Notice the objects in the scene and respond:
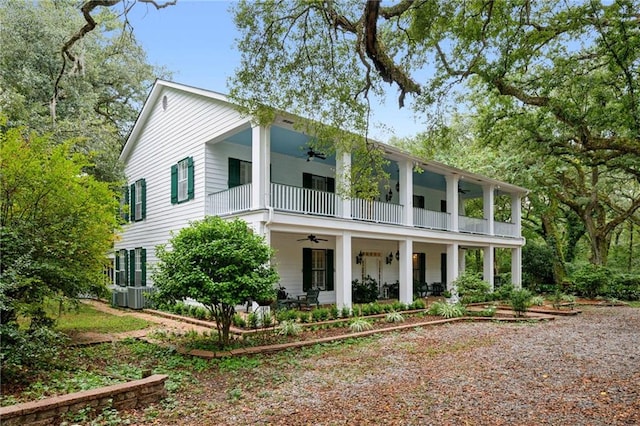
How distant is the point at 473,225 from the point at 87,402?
16909mm

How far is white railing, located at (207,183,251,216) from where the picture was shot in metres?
11.8

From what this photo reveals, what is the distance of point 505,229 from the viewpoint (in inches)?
802

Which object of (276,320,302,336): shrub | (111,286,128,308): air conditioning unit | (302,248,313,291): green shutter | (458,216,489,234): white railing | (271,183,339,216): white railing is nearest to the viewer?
(276,320,302,336): shrub

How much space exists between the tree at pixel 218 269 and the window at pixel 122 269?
11.1 metres

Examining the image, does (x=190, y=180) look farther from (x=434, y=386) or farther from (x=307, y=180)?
(x=434, y=386)

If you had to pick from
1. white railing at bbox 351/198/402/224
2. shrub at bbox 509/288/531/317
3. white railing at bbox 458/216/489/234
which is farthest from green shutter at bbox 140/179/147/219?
shrub at bbox 509/288/531/317

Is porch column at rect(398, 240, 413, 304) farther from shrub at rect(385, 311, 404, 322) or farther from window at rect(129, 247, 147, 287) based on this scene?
window at rect(129, 247, 147, 287)

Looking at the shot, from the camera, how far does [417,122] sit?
9109mm

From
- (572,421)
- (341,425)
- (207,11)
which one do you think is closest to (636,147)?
(572,421)

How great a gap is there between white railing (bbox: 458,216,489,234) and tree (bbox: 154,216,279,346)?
39.1ft

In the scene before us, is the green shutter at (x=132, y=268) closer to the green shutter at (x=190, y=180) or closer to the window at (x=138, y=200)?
the window at (x=138, y=200)

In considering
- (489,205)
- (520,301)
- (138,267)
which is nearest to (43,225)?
(138,267)

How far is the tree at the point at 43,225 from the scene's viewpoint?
6547mm

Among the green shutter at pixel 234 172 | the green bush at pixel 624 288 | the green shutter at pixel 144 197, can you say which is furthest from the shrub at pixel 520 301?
the green shutter at pixel 144 197
